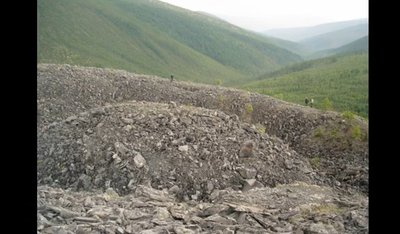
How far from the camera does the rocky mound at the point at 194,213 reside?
7.11 metres

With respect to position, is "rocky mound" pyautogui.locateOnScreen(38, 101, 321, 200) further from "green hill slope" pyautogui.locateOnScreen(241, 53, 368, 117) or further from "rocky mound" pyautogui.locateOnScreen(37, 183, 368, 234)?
"green hill slope" pyautogui.locateOnScreen(241, 53, 368, 117)

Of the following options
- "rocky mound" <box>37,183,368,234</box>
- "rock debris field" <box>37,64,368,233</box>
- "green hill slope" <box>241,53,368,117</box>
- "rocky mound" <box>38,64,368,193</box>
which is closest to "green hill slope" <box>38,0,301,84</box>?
"green hill slope" <box>241,53,368,117</box>

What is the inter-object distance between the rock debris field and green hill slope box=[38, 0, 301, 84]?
3710 cm

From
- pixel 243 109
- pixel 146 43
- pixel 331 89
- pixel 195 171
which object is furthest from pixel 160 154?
pixel 146 43

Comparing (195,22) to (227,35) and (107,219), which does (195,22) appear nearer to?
(227,35)

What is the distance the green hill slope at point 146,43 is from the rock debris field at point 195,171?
3710 cm

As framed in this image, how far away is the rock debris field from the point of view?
7547 mm

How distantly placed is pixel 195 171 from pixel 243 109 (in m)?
6.92

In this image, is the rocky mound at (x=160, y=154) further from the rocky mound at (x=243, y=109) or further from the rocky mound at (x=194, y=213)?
the rocky mound at (x=243, y=109)

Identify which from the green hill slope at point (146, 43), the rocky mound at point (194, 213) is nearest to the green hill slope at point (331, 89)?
the rocky mound at point (194, 213)

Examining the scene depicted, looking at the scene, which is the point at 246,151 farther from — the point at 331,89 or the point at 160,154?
the point at 331,89

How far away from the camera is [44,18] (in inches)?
2525
